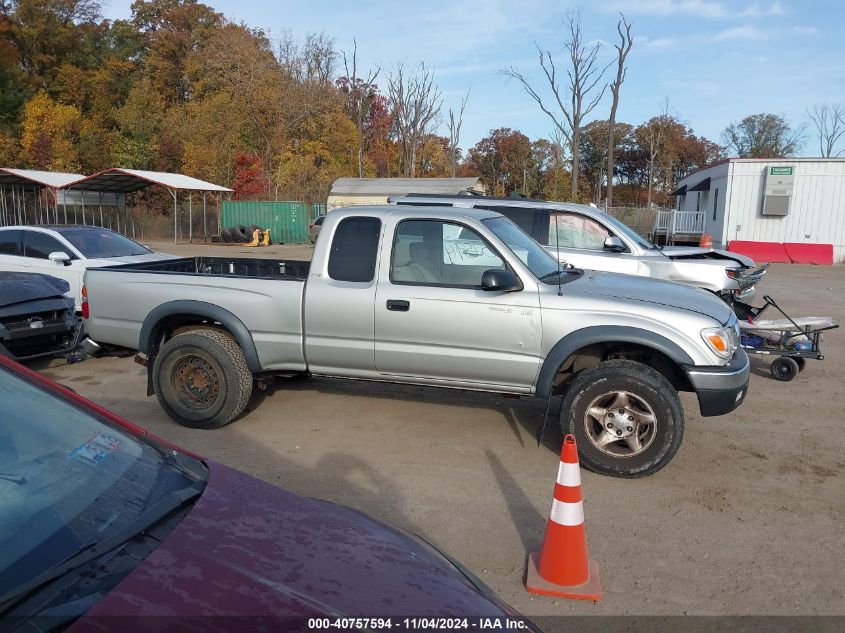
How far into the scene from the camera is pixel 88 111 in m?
52.6

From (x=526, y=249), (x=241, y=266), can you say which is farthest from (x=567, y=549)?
(x=241, y=266)

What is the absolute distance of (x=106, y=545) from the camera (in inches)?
75.0

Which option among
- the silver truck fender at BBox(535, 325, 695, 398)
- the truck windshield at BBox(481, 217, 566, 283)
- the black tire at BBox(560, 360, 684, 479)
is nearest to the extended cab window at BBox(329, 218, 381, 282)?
the truck windshield at BBox(481, 217, 566, 283)

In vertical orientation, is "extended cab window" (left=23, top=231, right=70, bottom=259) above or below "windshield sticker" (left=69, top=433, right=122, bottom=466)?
above

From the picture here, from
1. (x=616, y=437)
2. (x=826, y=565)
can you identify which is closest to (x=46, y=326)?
(x=616, y=437)

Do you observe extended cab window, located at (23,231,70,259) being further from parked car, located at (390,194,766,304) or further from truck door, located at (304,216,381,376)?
truck door, located at (304,216,381,376)

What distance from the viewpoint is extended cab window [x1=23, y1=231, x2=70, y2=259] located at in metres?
10.3

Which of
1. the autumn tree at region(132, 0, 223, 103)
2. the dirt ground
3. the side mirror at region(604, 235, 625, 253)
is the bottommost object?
the dirt ground

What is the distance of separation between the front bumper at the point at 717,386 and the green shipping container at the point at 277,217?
30.8 m

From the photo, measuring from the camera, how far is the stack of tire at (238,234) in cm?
3177

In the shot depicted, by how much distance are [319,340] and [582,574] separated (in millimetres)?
3025

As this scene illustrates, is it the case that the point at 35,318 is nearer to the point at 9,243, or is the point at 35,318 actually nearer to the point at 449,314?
the point at 9,243

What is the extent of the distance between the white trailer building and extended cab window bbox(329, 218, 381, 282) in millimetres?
25042

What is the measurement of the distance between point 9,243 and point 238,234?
21.6 metres
